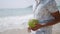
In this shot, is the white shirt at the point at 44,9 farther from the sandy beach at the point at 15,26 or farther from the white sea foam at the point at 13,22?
the white sea foam at the point at 13,22

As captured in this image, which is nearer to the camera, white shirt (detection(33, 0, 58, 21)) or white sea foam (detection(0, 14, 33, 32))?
white shirt (detection(33, 0, 58, 21))

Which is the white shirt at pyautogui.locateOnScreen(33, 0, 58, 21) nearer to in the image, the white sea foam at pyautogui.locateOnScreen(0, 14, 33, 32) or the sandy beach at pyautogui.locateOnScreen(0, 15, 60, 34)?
the sandy beach at pyautogui.locateOnScreen(0, 15, 60, 34)

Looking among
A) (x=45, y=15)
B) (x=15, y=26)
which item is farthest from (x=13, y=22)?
(x=45, y=15)

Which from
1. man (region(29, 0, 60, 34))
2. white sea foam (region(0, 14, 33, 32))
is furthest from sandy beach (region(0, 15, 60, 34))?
man (region(29, 0, 60, 34))

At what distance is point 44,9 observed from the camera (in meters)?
0.84

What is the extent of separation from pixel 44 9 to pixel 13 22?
1049 mm

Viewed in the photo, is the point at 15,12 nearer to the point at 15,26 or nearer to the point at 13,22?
the point at 13,22

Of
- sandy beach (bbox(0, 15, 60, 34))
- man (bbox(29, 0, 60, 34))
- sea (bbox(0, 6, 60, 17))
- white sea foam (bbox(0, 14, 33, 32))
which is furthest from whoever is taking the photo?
sea (bbox(0, 6, 60, 17))

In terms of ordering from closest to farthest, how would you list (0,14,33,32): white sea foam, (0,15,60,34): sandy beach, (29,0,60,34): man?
1. (29,0,60,34): man
2. (0,15,60,34): sandy beach
3. (0,14,33,32): white sea foam

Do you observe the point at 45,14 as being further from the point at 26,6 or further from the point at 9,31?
the point at 26,6

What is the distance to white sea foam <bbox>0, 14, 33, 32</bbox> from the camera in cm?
171

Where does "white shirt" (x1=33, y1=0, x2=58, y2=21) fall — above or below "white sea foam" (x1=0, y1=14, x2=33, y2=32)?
above

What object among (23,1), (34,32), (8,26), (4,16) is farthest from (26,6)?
(34,32)

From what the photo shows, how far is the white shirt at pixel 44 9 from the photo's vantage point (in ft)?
2.71
